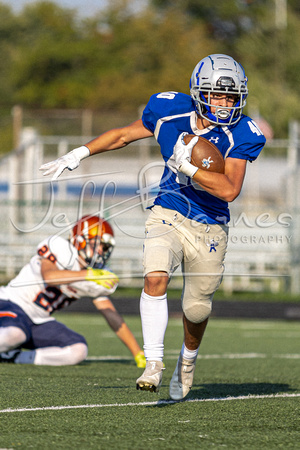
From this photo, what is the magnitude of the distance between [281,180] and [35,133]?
4.37 m

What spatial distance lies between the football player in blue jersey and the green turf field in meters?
0.35

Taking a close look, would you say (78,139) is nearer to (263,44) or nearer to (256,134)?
(256,134)

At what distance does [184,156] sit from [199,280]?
0.67m

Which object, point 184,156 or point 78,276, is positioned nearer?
point 184,156

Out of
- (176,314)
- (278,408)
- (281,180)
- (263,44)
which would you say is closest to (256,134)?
(278,408)

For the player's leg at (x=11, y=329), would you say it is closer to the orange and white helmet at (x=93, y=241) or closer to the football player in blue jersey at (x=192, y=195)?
the orange and white helmet at (x=93, y=241)

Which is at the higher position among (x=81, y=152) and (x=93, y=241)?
(x=81, y=152)

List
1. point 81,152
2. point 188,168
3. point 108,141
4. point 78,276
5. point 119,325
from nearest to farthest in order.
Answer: point 188,168
point 81,152
point 108,141
point 78,276
point 119,325

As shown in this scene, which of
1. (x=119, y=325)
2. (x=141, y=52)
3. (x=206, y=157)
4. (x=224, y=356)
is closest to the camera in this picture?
(x=206, y=157)

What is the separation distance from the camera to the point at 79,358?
229 inches

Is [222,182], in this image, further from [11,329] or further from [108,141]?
[11,329]

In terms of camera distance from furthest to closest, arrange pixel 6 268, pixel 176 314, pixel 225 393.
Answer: pixel 6 268, pixel 176 314, pixel 225 393

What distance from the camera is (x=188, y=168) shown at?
12.9 feet

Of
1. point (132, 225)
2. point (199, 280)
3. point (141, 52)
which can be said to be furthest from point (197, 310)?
point (141, 52)
